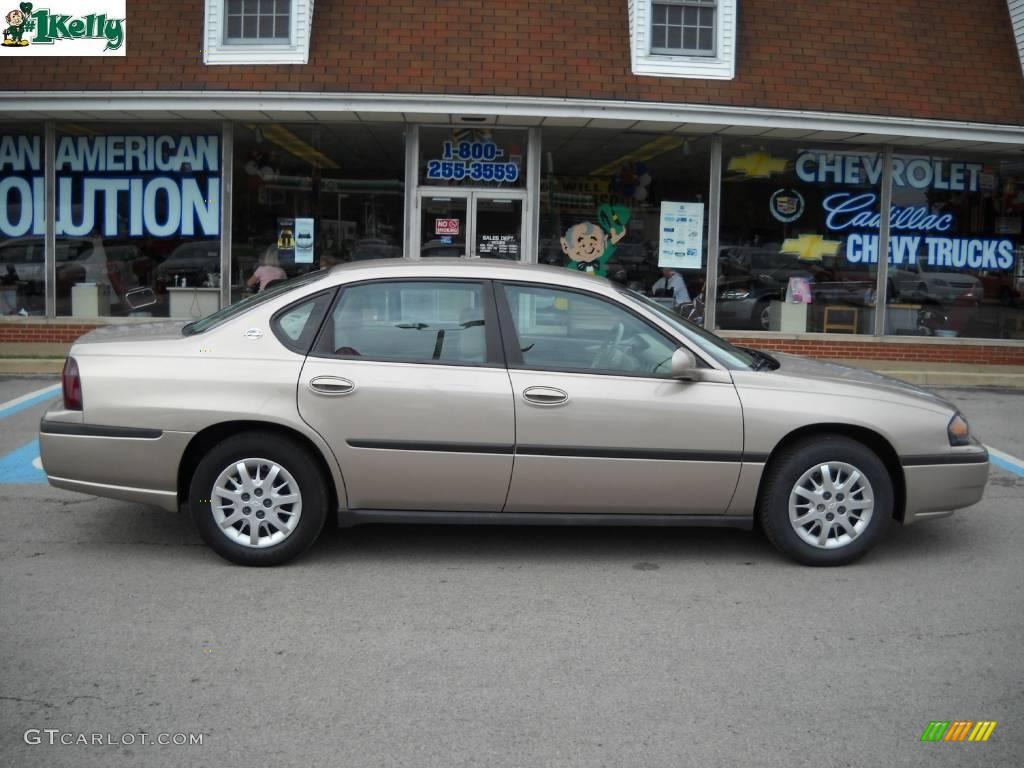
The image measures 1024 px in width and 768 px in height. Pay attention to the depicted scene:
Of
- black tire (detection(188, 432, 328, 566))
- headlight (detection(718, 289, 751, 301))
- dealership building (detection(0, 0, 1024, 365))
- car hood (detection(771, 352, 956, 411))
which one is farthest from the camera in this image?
headlight (detection(718, 289, 751, 301))

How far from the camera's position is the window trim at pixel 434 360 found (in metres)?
5.68

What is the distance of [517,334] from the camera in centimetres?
578

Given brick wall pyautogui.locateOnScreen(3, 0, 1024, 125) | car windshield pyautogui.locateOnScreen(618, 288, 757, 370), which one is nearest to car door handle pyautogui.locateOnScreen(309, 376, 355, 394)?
car windshield pyautogui.locateOnScreen(618, 288, 757, 370)

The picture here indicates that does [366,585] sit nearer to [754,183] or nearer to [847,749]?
[847,749]

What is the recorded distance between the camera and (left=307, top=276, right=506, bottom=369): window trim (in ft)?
18.6

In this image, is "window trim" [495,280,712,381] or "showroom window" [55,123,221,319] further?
"showroom window" [55,123,221,319]

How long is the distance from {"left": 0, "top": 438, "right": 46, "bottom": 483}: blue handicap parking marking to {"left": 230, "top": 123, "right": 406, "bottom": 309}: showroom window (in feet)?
16.7

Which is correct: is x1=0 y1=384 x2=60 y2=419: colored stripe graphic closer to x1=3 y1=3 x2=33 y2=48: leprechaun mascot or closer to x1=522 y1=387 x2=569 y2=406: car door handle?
x1=3 y1=3 x2=33 y2=48: leprechaun mascot

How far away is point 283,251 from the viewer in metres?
13.3

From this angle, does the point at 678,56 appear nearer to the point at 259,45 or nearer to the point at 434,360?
the point at 259,45

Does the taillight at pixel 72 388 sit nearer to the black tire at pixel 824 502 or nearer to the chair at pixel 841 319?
the black tire at pixel 824 502

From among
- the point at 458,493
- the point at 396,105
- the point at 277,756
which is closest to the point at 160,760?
the point at 277,756

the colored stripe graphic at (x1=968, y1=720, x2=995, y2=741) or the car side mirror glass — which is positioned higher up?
the car side mirror glass

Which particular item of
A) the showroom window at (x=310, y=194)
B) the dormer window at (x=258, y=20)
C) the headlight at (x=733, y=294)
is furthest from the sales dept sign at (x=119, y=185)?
the headlight at (x=733, y=294)
